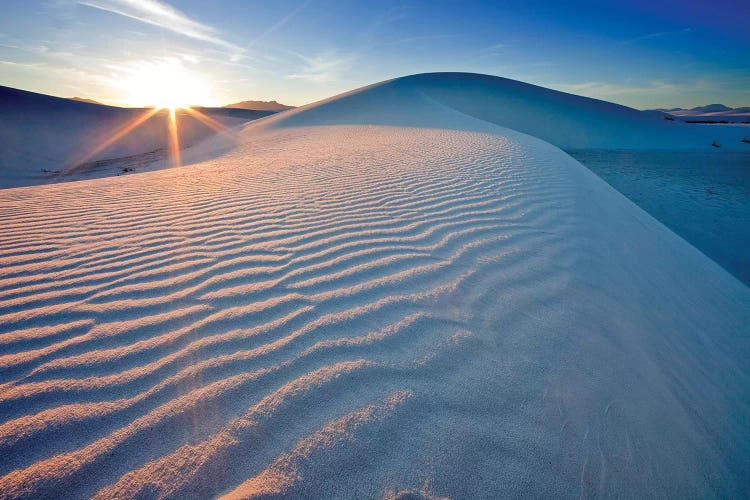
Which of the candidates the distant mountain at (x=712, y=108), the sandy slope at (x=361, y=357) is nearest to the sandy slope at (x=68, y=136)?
the sandy slope at (x=361, y=357)

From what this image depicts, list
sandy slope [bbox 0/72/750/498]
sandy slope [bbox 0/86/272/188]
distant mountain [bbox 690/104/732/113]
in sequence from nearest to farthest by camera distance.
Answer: sandy slope [bbox 0/72/750/498] < sandy slope [bbox 0/86/272/188] < distant mountain [bbox 690/104/732/113]

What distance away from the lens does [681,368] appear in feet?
6.82

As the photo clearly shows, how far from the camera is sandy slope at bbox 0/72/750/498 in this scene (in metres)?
1.21

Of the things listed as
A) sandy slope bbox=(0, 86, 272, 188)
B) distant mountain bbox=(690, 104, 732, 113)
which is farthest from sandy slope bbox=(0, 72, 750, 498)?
distant mountain bbox=(690, 104, 732, 113)

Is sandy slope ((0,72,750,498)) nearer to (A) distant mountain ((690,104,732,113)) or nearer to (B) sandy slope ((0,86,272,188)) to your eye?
(B) sandy slope ((0,86,272,188))

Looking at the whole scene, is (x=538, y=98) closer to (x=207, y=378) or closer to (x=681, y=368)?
(x=681, y=368)

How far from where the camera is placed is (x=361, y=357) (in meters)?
1.63

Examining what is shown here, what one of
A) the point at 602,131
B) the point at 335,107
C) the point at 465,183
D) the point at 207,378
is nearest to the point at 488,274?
the point at 207,378

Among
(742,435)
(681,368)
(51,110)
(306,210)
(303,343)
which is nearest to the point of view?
(303,343)

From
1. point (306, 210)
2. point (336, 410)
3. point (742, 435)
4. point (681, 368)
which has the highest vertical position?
point (306, 210)

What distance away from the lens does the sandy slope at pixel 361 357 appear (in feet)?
3.97

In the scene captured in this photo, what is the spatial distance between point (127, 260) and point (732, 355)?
4.55 m

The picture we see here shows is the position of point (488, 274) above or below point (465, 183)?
below

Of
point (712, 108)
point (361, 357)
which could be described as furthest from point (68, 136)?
point (712, 108)
